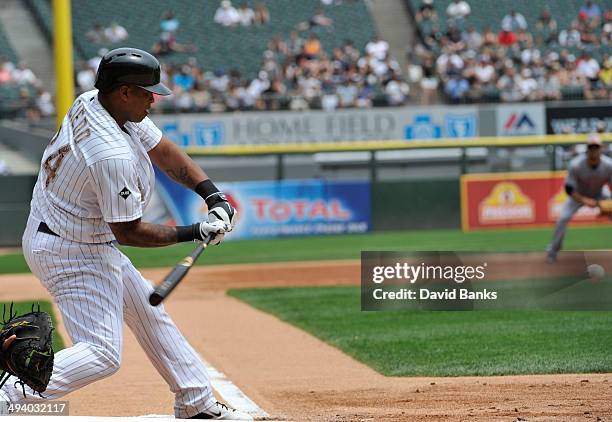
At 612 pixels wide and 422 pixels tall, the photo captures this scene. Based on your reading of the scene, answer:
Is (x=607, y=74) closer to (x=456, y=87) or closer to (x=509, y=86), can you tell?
(x=509, y=86)

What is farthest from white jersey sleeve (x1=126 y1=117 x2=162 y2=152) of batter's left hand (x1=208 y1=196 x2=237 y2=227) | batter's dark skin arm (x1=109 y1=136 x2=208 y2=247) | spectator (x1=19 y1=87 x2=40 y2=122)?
spectator (x1=19 y1=87 x2=40 y2=122)

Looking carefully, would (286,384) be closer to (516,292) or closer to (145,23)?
(516,292)

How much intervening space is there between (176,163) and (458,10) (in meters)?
23.5

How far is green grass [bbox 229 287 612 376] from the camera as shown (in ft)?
24.4

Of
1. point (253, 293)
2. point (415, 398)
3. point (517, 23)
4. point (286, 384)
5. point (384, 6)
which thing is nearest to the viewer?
point (415, 398)


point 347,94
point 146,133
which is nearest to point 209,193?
point 146,133

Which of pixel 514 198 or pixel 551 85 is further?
pixel 551 85

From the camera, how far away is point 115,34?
2642cm

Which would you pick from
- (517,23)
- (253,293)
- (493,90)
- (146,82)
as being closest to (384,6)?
(517,23)

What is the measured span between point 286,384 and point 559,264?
1.98m

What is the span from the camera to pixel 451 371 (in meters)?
7.29

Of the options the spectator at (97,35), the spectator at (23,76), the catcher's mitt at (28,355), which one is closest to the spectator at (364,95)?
the spectator at (97,35)

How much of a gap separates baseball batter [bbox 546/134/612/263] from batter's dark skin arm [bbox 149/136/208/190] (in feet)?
28.9

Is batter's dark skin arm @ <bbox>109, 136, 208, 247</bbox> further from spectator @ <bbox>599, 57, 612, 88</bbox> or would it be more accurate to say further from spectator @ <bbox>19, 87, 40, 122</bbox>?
spectator @ <bbox>599, 57, 612, 88</bbox>
